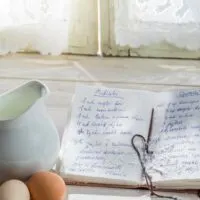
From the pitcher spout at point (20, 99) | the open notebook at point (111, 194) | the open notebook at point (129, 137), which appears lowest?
the open notebook at point (111, 194)

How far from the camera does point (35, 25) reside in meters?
1.49

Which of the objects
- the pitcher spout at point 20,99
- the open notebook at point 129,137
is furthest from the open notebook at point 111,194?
the pitcher spout at point 20,99

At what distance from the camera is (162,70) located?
145cm

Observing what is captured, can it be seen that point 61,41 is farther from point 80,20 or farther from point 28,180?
point 28,180

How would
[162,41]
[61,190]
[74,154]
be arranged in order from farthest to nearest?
[162,41] → [74,154] → [61,190]

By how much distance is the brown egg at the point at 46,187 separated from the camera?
792mm

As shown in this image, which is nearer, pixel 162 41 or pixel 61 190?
pixel 61 190

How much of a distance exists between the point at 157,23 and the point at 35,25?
299mm

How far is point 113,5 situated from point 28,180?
0.77m

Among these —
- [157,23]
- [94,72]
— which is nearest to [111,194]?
[94,72]

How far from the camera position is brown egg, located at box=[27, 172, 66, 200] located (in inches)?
31.2

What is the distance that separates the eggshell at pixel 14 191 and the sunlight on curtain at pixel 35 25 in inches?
29.3

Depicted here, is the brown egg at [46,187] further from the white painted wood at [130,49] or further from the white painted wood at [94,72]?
the white painted wood at [130,49]

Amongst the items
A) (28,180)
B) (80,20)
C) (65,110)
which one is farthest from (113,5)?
(28,180)
